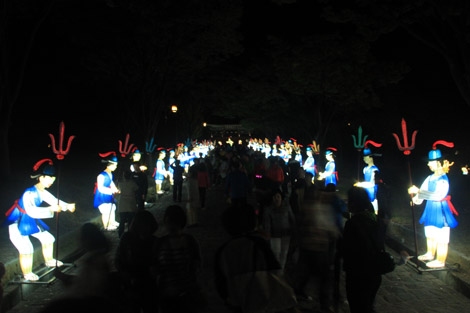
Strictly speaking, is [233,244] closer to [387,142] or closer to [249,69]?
[387,142]

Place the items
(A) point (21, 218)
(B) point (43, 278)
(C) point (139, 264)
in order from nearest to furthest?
(C) point (139, 264), (A) point (21, 218), (B) point (43, 278)

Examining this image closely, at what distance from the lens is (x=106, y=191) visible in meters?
9.57

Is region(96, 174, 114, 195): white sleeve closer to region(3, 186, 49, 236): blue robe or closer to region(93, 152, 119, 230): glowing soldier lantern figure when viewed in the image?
region(93, 152, 119, 230): glowing soldier lantern figure

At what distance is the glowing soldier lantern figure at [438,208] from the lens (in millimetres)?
6680

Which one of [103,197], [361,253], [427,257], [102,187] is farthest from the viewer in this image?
[103,197]

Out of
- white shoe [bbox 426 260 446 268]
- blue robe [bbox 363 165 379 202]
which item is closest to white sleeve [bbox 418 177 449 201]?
white shoe [bbox 426 260 446 268]

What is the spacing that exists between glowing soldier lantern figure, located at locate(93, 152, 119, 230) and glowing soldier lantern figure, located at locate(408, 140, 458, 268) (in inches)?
261

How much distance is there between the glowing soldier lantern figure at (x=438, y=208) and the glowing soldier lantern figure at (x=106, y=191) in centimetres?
662

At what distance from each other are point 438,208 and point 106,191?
6.94m

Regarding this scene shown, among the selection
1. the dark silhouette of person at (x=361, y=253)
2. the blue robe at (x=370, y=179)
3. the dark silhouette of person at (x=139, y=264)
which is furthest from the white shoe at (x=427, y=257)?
the dark silhouette of person at (x=139, y=264)

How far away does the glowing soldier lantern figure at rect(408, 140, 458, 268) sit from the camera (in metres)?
6.68

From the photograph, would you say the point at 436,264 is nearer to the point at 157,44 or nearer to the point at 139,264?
A: the point at 139,264

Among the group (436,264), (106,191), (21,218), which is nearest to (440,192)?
(436,264)

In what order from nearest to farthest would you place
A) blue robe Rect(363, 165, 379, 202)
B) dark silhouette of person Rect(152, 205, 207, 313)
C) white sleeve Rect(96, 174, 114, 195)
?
dark silhouette of person Rect(152, 205, 207, 313)
white sleeve Rect(96, 174, 114, 195)
blue robe Rect(363, 165, 379, 202)
